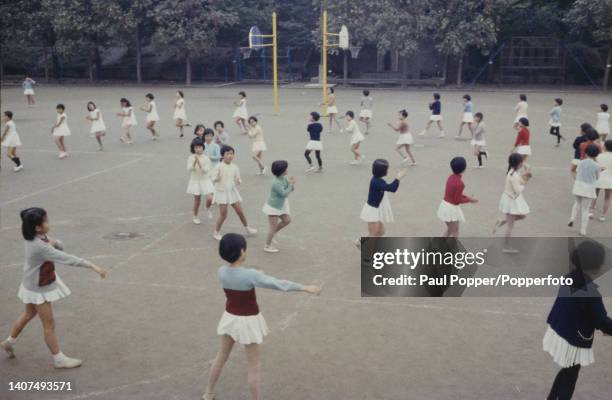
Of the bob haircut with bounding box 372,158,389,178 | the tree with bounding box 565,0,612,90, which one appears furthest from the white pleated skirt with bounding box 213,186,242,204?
the tree with bounding box 565,0,612,90

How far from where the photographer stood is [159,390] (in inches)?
240

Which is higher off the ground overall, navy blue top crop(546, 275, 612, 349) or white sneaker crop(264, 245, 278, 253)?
navy blue top crop(546, 275, 612, 349)

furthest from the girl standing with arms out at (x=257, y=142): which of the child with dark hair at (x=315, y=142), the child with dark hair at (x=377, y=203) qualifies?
the child with dark hair at (x=377, y=203)

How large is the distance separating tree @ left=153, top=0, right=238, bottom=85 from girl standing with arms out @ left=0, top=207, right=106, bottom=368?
1410 inches

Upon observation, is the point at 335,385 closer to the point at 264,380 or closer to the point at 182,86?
the point at 264,380

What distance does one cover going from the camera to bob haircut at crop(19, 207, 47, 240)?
6.09 m

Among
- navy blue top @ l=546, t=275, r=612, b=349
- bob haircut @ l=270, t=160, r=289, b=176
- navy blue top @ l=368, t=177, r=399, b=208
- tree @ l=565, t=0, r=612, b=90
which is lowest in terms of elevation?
navy blue top @ l=546, t=275, r=612, b=349

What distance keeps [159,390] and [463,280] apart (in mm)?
4797

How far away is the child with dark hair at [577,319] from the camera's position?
4.81m

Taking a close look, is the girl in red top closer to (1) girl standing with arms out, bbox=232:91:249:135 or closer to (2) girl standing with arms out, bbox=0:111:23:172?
(1) girl standing with arms out, bbox=232:91:249:135

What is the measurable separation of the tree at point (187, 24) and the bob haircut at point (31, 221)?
35.9m

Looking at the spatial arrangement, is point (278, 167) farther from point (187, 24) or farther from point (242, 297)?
point (187, 24)

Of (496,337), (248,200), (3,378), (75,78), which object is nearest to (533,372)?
(496,337)

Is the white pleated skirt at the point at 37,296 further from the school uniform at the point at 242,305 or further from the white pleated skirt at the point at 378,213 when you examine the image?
the white pleated skirt at the point at 378,213
